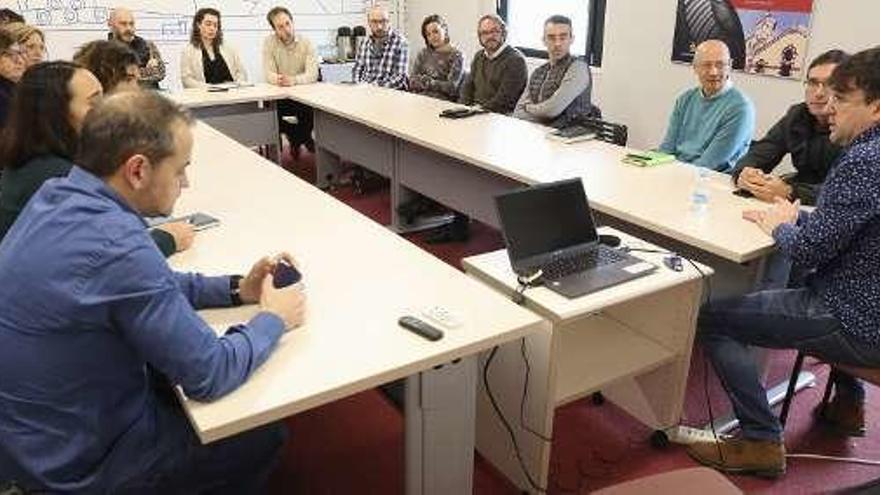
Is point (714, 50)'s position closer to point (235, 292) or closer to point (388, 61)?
point (235, 292)

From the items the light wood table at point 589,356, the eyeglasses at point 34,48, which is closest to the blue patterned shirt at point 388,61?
the eyeglasses at point 34,48

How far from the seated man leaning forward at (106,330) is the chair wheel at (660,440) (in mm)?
1412

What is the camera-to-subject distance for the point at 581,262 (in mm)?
1964

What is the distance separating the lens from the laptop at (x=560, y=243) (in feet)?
6.07

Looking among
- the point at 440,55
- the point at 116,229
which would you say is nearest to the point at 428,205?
the point at 440,55

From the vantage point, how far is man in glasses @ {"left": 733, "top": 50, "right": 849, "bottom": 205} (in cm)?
245

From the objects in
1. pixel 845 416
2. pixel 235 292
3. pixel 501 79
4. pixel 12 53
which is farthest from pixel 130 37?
pixel 845 416

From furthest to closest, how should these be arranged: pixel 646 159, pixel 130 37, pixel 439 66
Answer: pixel 439 66 → pixel 130 37 → pixel 646 159

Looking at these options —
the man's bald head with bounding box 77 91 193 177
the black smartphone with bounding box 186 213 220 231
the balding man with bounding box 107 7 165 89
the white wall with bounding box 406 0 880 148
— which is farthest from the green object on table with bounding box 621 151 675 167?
the balding man with bounding box 107 7 165 89

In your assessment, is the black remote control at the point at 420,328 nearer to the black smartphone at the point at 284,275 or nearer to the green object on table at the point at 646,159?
the black smartphone at the point at 284,275

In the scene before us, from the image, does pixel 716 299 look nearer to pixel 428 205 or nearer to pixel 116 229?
pixel 116 229

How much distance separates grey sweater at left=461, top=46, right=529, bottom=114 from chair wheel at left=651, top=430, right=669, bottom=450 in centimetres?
291

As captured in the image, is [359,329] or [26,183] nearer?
[359,329]

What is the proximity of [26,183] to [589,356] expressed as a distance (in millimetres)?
1675
